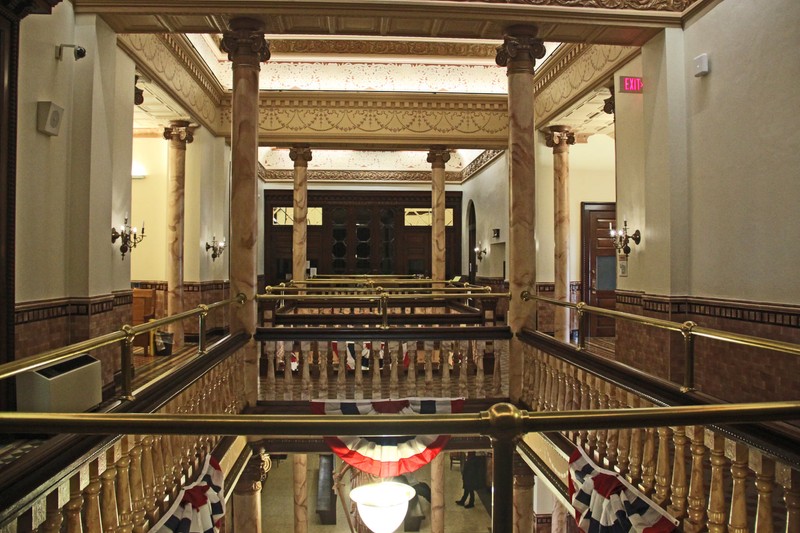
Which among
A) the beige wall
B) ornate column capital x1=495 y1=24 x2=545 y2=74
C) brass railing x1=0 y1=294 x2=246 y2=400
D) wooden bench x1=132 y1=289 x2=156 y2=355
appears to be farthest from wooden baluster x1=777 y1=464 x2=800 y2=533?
wooden bench x1=132 y1=289 x2=156 y2=355

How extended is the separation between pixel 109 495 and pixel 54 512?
43 centimetres

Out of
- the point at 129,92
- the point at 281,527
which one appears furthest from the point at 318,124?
the point at 281,527

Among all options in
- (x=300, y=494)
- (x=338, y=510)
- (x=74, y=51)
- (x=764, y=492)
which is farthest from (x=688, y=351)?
(x=338, y=510)

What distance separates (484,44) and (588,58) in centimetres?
274

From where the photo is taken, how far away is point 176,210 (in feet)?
34.3

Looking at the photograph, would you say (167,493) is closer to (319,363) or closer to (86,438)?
(86,438)

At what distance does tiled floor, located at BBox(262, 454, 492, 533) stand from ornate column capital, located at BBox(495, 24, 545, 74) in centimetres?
870

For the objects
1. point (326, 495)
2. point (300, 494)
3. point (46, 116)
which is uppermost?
point (46, 116)

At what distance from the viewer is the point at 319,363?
6191mm

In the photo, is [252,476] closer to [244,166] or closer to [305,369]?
[305,369]

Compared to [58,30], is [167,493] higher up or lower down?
lower down

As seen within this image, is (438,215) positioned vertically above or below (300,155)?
below

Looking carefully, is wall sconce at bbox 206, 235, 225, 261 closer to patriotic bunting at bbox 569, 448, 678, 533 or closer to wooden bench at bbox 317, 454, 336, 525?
wooden bench at bbox 317, 454, 336, 525

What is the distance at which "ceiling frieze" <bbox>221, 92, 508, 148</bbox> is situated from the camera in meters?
12.1
